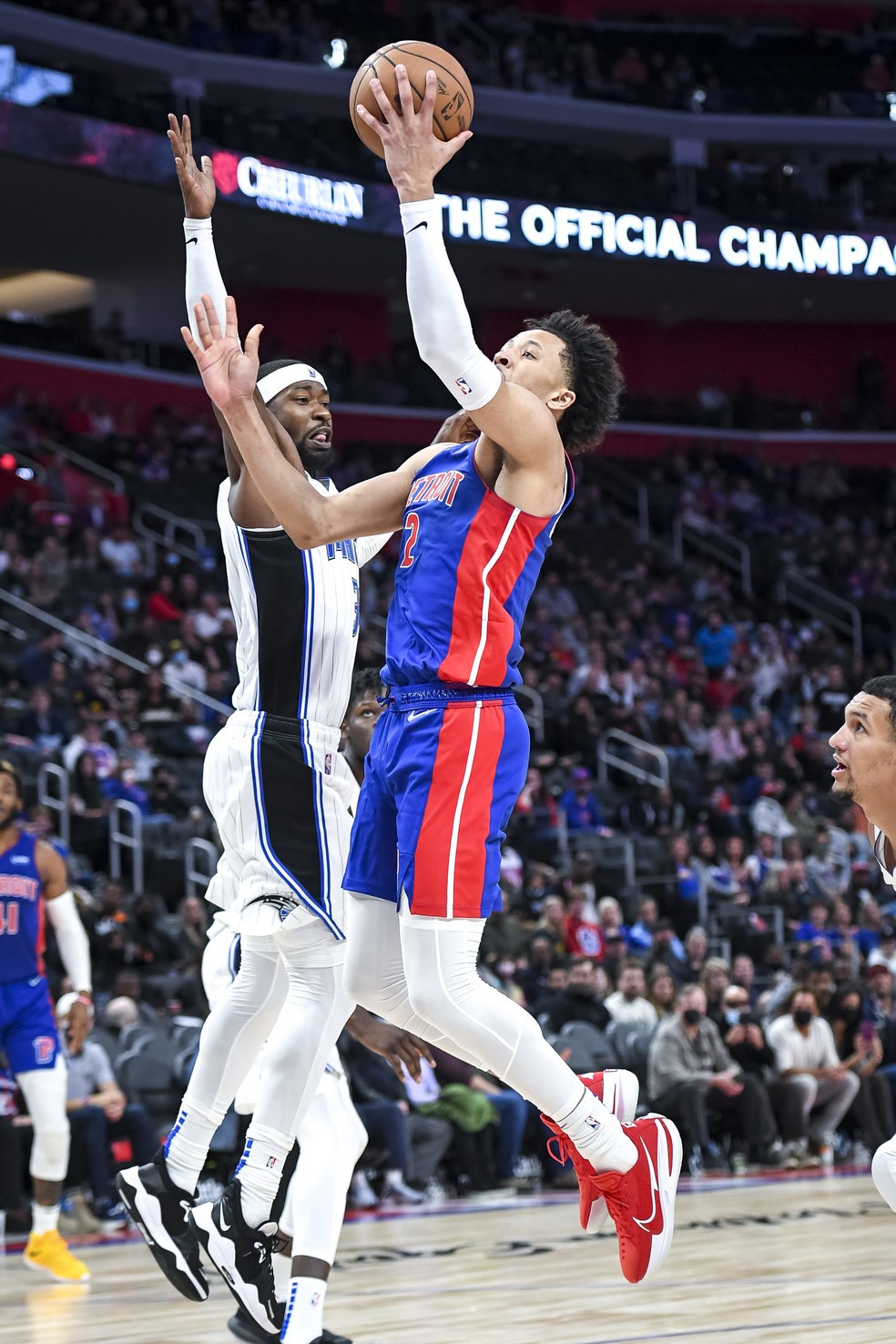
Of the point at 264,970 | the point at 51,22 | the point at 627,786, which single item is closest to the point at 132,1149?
the point at 264,970

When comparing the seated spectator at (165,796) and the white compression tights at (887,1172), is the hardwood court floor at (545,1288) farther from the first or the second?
the seated spectator at (165,796)

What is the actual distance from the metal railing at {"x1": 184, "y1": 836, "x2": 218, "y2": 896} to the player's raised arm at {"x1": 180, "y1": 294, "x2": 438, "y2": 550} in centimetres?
865

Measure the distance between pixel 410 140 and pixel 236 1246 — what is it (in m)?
2.76

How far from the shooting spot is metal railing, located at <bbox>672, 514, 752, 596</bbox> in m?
24.5

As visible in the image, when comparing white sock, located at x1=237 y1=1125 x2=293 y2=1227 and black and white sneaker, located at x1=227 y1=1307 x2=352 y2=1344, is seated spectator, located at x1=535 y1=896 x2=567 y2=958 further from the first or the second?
white sock, located at x1=237 y1=1125 x2=293 y2=1227

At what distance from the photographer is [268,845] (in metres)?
4.84

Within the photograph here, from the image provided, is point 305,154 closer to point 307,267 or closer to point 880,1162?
point 307,267

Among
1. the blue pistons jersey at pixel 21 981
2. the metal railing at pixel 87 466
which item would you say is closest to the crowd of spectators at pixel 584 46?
A: the metal railing at pixel 87 466

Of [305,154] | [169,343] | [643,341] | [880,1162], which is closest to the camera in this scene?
[880,1162]

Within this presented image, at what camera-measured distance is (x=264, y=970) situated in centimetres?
486

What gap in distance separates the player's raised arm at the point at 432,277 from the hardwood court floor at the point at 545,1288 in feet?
8.59

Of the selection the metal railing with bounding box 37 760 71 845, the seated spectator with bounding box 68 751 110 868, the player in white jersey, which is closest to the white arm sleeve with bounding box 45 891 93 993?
the player in white jersey

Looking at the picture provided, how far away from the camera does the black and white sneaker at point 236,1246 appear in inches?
180

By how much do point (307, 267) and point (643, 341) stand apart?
6.26 m
